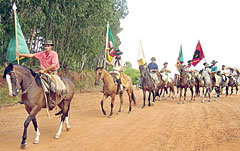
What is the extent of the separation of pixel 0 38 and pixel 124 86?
804 centimetres

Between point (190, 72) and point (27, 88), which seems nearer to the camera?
point (27, 88)

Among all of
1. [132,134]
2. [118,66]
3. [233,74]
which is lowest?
[132,134]

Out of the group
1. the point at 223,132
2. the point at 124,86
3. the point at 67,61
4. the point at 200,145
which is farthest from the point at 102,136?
the point at 67,61

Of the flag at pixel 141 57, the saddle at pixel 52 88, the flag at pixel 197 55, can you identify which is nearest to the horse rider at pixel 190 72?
the flag at pixel 197 55

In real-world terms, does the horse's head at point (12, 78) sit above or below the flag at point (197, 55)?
below

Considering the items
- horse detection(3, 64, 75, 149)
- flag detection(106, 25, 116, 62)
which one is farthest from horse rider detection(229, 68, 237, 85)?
horse detection(3, 64, 75, 149)

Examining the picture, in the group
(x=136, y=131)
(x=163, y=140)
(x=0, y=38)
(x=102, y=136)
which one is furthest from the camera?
(x=0, y=38)

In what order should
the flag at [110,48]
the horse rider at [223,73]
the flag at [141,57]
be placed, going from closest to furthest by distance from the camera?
the flag at [110,48] < the flag at [141,57] < the horse rider at [223,73]

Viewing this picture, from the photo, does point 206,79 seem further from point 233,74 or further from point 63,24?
point 63,24

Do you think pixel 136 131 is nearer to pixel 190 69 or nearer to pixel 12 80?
pixel 12 80

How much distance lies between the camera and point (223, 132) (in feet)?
22.7

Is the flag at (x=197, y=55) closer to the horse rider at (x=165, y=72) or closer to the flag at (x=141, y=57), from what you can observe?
the horse rider at (x=165, y=72)

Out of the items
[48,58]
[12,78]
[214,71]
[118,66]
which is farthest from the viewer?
[214,71]

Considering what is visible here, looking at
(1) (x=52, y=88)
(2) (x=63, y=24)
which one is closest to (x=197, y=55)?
(2) (x=63, y=24)
